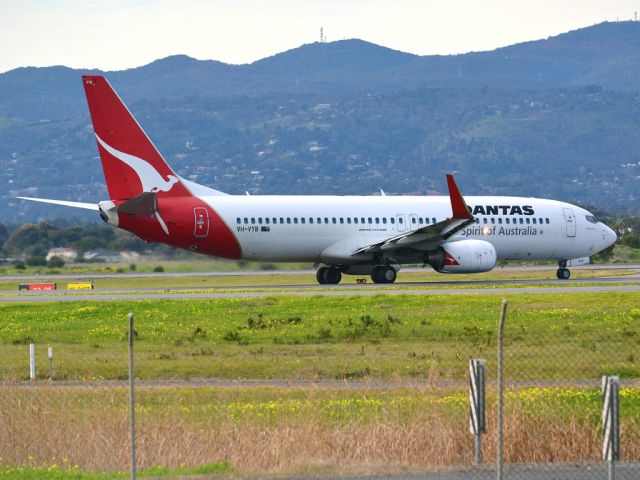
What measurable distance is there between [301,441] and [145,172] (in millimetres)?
32622

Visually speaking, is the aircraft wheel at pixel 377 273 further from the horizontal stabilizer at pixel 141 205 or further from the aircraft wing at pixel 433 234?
the horizontal stabilizer at pixel 141 205

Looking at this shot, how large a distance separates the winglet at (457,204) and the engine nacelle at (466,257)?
218 centimetres

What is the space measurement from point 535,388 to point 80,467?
8.12m

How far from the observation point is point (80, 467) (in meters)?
17.8

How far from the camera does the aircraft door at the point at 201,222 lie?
5006 centimetres

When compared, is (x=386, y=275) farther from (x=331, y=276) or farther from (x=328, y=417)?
(x=328, y=417)

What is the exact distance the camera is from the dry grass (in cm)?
1786

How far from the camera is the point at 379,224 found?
54469 millimetres

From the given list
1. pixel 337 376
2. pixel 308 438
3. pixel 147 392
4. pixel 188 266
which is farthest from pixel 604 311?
pixel 188 266

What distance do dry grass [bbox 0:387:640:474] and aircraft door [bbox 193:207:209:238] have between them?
30.4 meters

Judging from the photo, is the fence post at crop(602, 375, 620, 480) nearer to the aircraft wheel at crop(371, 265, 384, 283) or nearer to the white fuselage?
the white fuselage

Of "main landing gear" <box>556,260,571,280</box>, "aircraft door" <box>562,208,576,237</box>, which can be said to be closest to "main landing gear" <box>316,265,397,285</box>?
"main landing gear" <box>556,260,571,280</box>

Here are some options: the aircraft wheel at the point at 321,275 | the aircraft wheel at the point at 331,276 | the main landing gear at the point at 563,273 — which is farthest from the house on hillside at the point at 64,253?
the main landing gear at the point at 563,273

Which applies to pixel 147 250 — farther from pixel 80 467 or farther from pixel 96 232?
pixel 80 467
